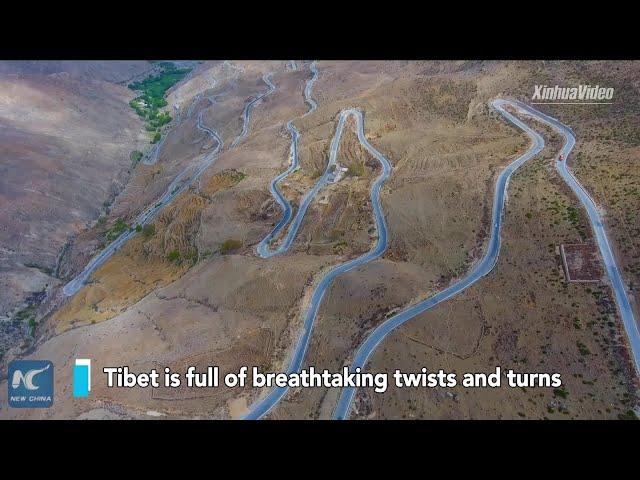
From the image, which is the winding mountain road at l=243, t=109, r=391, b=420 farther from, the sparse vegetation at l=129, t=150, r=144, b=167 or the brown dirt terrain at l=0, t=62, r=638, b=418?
the sparse vegetation at l=129, t=150, r=144, b=167

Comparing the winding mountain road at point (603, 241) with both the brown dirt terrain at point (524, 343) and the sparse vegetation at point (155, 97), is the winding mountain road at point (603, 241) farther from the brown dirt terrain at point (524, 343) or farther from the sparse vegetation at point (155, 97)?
the sparse vegetation at point (155, 97)

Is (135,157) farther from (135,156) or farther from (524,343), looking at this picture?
(524,343)

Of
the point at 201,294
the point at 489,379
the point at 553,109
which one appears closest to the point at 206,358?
the point at 201,294

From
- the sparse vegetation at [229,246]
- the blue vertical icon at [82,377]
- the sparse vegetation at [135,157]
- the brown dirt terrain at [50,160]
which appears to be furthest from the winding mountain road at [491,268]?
the sparse vegetation at [135,157]

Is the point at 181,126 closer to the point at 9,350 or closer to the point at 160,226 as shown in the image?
the point at 160,226

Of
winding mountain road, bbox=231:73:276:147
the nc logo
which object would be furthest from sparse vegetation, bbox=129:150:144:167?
the nc logo

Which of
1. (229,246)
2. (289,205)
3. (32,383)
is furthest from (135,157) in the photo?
(32,383)
